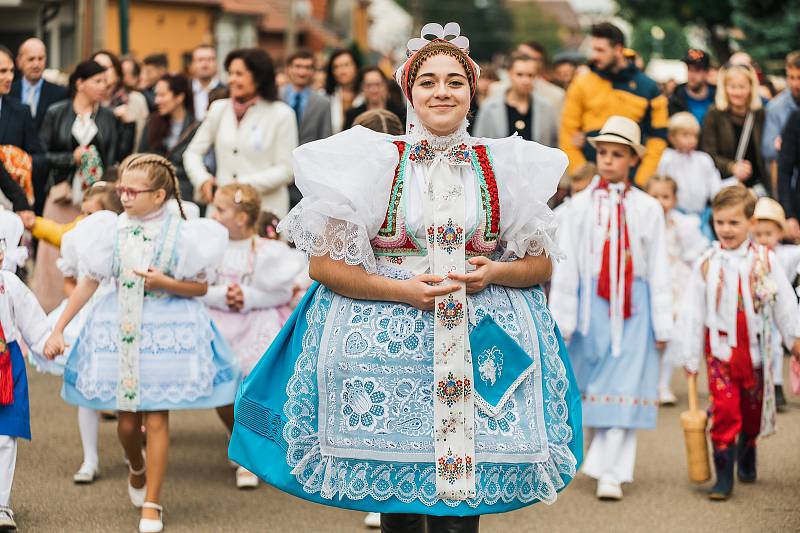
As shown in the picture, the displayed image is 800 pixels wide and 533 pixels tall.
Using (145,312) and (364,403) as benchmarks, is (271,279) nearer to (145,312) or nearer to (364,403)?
(145,312)

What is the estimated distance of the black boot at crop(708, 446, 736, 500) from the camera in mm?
7727

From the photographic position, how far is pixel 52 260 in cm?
1037

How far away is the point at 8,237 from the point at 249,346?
63.9 inches

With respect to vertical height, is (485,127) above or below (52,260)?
above

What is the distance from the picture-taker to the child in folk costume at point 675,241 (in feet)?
34.7

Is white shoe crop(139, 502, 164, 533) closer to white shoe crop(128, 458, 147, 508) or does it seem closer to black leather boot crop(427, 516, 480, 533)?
white shoe crop(128, 458, 147, 508)

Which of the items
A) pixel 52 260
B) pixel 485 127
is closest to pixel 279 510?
pixel 52 260

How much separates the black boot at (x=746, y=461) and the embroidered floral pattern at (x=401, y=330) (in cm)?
372

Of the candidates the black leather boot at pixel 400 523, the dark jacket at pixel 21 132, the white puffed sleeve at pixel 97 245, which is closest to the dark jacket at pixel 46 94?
the dark jacket at pixel 21 132

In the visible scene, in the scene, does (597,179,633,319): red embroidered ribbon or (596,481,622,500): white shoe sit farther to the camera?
(597,179,633,319): red embroidered ribbon

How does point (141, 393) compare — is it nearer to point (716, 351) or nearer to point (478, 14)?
point (716, 351)

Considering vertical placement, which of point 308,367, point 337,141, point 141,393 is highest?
point 337,141

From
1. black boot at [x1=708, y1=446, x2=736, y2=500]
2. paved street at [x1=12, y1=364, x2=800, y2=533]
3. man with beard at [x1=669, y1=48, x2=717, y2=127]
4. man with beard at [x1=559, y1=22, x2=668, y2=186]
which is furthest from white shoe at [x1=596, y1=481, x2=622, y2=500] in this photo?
man with beard at [x1=669, y1=48, x2=717, y2=127]

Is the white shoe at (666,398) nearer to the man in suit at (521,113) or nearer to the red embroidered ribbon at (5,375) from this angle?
the man in suit at (521,113)
